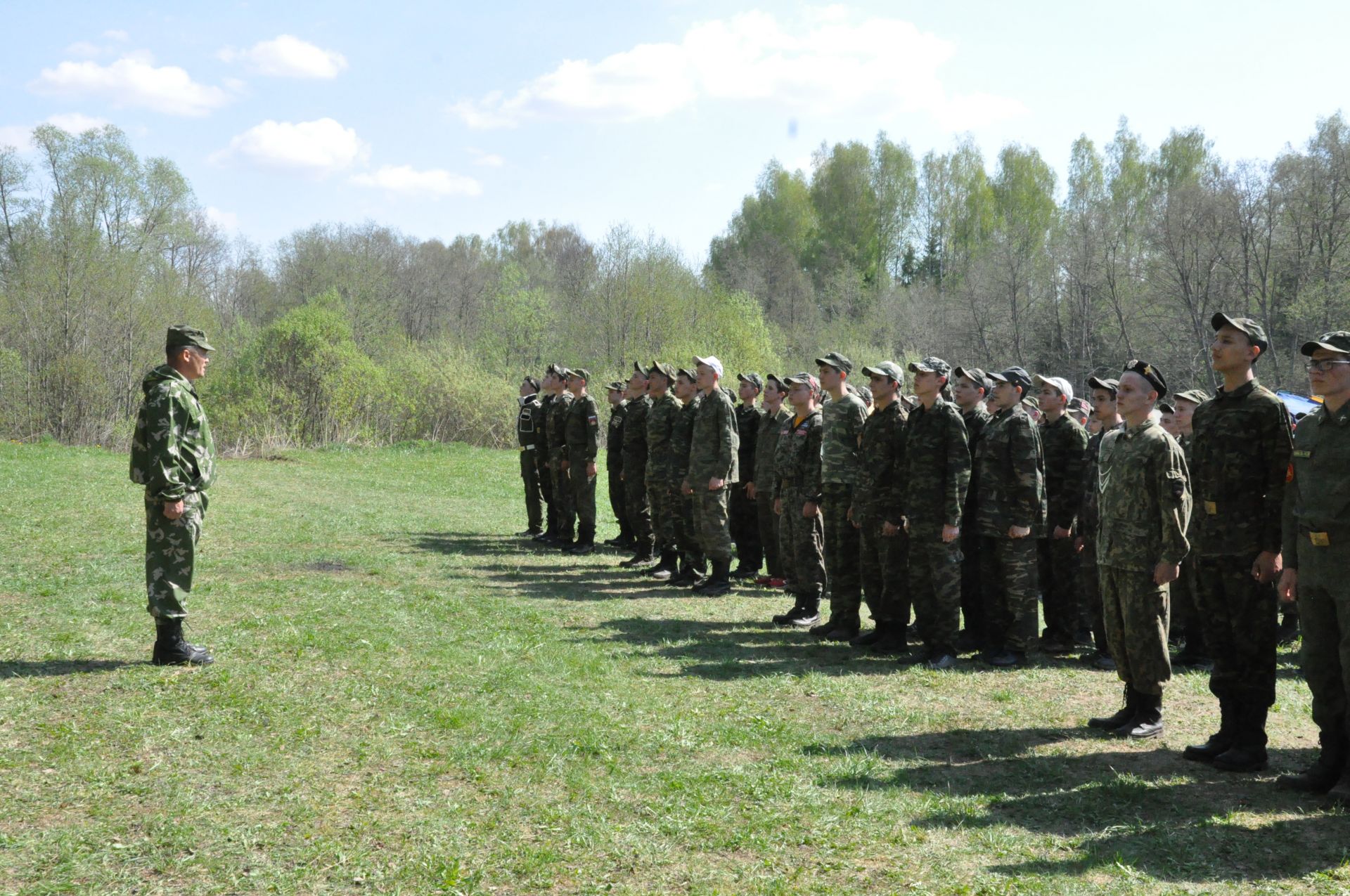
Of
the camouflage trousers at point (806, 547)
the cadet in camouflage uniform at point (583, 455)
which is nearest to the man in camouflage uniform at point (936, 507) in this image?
the camouflage trousers at point (806, 547)

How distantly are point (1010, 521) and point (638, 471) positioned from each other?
19.6 feet

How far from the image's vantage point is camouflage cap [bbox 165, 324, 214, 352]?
6.88 metres

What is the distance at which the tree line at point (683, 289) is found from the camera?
30.1 metres

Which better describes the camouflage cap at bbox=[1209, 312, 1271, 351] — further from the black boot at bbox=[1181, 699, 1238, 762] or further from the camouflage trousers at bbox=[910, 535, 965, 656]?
the camouflage trousers at bbox=[910, 535, 965, 656]

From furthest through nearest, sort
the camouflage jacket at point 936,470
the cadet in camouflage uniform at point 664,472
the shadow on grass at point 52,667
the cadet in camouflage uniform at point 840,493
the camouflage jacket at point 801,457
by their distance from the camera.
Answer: the cadet in camouflage uniform at point 664,472, the camouflage jacket at point 801,457, the cadet in camouflage uniform at point 840,493, the camouflage jacket at point 936,470, the shadow on grass at point 52,667

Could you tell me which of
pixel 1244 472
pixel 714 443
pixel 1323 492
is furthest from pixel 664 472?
pixel 1323 492

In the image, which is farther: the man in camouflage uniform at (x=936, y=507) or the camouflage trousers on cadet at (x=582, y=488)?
the camouflage trousers on cadet at (x=582, y=488)

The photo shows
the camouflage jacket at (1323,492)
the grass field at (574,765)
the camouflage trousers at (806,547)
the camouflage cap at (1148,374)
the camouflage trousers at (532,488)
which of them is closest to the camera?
the grass field at (574,765)

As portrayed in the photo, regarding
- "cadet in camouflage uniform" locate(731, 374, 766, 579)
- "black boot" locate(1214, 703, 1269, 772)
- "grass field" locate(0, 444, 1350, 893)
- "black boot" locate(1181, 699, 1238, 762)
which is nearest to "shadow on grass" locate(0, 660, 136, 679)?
"grass field" locate(0, 444, 1350, 893)

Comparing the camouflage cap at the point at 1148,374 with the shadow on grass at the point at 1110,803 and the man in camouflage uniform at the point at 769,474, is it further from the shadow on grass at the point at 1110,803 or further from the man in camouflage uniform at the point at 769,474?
the man in camouflage uniform at the point at 769,474

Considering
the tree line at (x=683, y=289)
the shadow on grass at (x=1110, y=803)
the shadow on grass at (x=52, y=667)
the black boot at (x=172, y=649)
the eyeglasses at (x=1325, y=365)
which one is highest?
the tree line at (x=683, y=289)

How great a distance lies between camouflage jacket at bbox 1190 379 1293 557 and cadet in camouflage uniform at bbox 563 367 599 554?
28.2ft

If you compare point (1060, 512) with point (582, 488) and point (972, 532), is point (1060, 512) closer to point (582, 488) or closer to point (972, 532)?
point (972, 532)

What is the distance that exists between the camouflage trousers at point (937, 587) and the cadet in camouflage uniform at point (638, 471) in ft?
16.7
